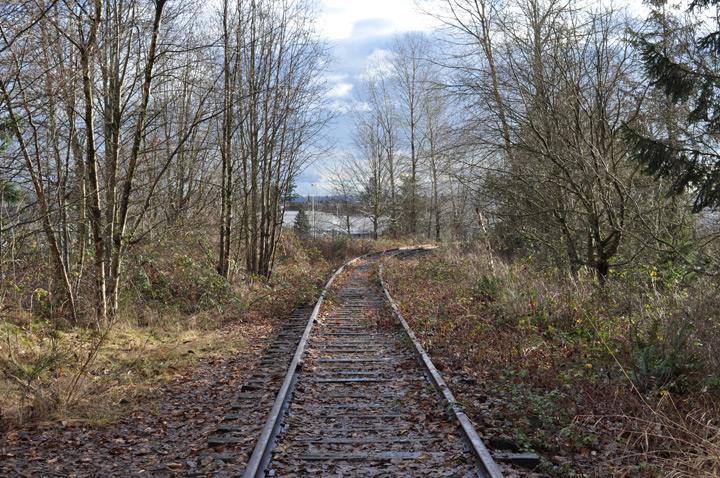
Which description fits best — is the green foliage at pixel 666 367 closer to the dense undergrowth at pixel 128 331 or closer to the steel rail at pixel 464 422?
the steel rail at pixel 464 422

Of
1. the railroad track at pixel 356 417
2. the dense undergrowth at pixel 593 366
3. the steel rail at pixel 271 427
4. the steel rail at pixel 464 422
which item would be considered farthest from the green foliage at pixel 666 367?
the steel rail at pixel 271 427

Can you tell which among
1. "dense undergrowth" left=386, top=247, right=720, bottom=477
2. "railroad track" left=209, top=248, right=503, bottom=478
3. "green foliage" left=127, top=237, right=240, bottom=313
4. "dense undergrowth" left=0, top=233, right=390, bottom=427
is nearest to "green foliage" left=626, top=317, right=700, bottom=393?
"dense undergrowth" left=386, top=247, right=720, bottom=477

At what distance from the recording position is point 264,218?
16.3 meters

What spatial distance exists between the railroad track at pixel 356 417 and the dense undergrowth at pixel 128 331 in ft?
5.38

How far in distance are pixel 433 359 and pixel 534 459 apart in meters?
3.23

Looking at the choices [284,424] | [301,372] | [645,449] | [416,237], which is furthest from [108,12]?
[416,237]

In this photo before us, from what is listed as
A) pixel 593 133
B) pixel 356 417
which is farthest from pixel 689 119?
pixel 356 417

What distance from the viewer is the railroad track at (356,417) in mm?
4117

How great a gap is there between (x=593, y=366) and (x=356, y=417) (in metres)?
2.98

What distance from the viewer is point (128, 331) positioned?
8.80 meters

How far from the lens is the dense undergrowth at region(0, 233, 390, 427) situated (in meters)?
5.59

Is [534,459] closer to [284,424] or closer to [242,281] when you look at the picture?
[284,424]

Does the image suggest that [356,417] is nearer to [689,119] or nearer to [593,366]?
[593,366]

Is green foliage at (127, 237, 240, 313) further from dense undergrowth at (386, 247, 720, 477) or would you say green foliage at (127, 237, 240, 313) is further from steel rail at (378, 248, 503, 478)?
steel rail at (378, 248, 503, 478)
